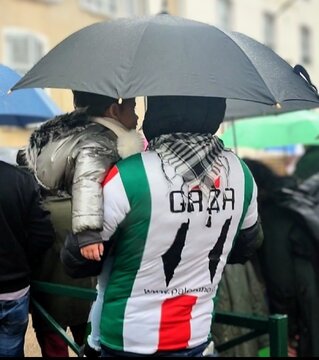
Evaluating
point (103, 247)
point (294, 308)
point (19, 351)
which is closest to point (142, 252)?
point (103, 247)

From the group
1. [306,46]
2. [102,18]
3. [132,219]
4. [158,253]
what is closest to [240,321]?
[158,253]

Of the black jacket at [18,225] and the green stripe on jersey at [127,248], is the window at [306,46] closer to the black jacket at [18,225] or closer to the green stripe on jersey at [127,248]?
the black jacket at [18,225]

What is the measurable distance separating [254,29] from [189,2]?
13.2 ft

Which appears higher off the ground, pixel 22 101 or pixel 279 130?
pixel 22 101

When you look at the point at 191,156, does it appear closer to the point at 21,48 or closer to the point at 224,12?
the point at 21,48

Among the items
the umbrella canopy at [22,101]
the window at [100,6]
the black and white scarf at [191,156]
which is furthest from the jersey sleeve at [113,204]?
the window at [100,6]

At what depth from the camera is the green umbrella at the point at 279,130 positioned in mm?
6184

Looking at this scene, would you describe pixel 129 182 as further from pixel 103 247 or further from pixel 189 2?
pixel 189 2

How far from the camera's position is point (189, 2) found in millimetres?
15344

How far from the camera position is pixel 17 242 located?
97.8 inches

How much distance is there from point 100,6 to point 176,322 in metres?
12.2

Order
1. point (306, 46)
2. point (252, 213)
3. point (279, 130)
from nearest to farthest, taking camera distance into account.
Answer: point (252, 213), point (279, 130), point (306, 46)

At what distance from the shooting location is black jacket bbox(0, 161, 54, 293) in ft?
8.04

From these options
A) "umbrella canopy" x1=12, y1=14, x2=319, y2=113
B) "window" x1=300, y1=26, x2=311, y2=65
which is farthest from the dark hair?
"window" x1=300, y1=26, x2=311, y2=65
